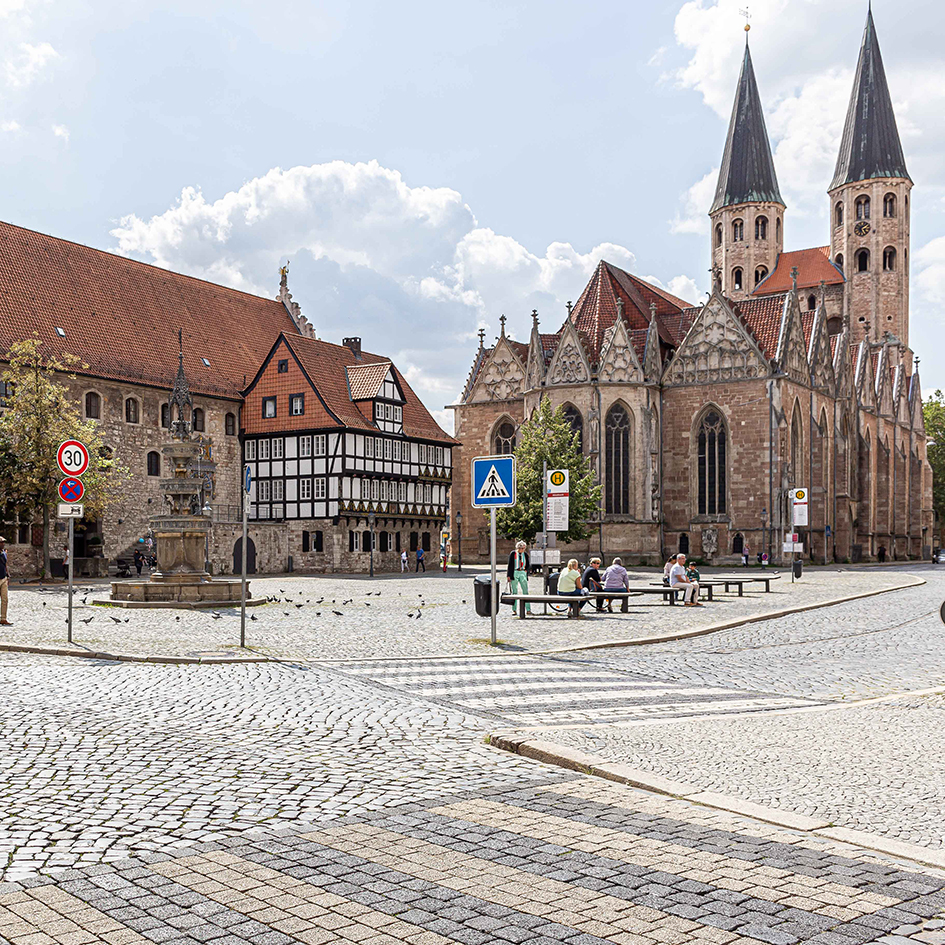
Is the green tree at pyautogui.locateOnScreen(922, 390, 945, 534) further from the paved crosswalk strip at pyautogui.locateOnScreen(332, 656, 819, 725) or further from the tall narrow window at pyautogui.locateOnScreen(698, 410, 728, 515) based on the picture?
the paved crosswalk strip at pyautogui.locateOnScreen(332, 656, 819, 725)

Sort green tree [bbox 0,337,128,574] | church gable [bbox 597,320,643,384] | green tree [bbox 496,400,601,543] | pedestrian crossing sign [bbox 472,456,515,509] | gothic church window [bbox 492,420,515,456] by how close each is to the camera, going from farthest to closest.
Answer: gothic church window [bbox 492,420,515,456] < church gable [bbox 597,320,643,384] < green tree [bbox 496,400,601,543] < green tree [bbox 0,337,128,574] < pedestrian crossing sign [bbox 472,456,515,509]

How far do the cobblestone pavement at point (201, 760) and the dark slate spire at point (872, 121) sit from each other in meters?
79.0

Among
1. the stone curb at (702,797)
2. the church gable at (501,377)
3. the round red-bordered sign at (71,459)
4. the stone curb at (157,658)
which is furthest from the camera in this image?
the church gable at (501,377)

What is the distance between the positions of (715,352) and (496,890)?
184 ft

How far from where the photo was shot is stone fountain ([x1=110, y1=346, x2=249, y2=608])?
75.4 feet

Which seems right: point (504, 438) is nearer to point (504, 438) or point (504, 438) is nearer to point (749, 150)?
point (504, 438)

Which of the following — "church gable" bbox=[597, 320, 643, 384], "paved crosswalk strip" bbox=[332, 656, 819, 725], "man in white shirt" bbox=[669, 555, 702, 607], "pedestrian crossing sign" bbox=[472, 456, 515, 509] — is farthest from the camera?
"church gable" bbox=[597, 320, 643, 384]

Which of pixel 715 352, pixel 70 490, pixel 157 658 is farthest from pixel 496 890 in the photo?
pixel 715 352

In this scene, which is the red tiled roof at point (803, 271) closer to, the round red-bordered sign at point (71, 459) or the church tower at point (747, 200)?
the church tower at point (747, 200)

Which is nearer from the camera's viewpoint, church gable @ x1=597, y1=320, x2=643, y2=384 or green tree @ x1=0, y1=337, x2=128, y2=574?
green tree @ x1=0, y1=337, x2=128, y2=574

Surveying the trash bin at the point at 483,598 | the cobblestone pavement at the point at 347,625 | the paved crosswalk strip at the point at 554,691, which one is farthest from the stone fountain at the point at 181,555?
the paved crosswalk strip at the point at 554,691

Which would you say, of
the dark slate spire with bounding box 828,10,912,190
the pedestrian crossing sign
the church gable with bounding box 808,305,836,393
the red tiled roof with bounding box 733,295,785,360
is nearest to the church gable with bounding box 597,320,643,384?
the red tiled roof with bounding box 733,295,785,360

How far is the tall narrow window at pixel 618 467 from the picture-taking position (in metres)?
57.1

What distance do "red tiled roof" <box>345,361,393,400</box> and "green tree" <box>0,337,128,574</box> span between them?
641 inches
